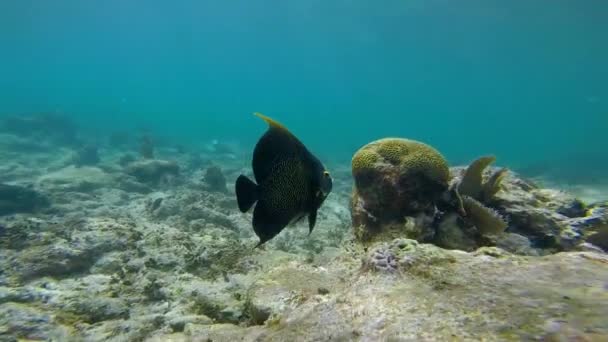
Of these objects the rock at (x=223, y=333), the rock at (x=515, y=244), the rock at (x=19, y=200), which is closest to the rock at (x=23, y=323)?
the rock at (x=223, y=333)

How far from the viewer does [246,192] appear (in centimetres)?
187

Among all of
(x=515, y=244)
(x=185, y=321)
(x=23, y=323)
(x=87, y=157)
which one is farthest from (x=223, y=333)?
(x=87, y=157)

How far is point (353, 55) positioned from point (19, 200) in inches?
3408

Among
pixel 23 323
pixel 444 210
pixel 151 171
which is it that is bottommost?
pixel 23 323

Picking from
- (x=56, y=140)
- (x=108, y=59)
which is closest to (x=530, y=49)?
(x=56, y=140)

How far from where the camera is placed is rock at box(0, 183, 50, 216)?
9.73 m

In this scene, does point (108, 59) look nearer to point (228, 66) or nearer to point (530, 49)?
point (228, 66)

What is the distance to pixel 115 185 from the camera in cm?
1315

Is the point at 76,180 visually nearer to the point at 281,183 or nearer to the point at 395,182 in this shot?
the point at 395,182

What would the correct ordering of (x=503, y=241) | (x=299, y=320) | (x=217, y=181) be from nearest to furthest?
(x=299, y=320) → (x=503, y=241) → (x=217, y=181)

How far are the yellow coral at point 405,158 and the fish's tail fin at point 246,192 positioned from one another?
2929 mm

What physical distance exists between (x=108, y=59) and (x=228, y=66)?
65517 mm

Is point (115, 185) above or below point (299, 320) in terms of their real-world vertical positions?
above

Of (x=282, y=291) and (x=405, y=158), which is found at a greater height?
(x=405, y=158)
